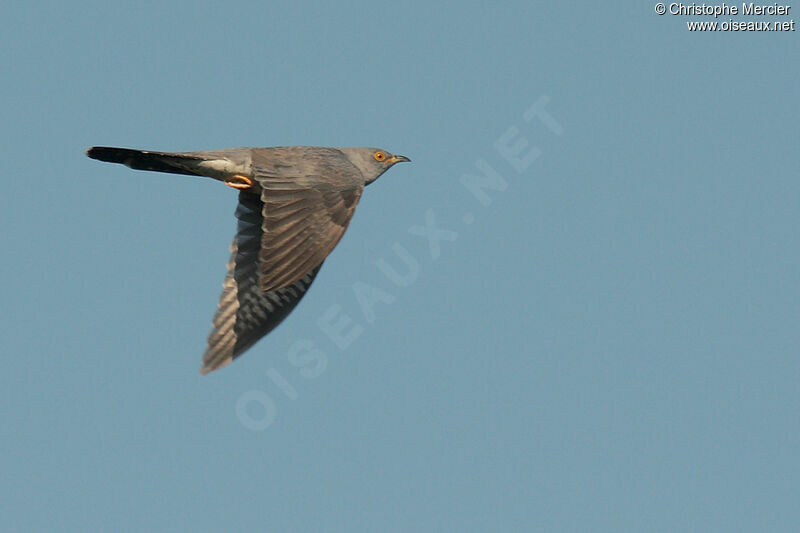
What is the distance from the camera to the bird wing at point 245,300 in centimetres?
1329

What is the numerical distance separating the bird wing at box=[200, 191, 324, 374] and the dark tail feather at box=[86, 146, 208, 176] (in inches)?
47.6

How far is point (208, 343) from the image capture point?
1328 cm

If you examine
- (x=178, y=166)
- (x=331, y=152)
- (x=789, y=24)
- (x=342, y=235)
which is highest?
(x=178, y=166)

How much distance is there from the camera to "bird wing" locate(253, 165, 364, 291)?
1116cm

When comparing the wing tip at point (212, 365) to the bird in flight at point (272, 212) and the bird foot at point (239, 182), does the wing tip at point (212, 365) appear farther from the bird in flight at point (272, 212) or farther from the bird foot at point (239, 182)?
the bird foot at point (239, 182)

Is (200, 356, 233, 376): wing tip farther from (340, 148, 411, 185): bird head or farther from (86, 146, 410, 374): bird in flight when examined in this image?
(340, 148, 411, 185): bird head

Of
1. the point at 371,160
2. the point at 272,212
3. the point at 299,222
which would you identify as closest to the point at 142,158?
the point at 272,212

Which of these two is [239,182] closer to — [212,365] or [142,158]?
[142,158]

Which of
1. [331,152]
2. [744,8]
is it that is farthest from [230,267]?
[744,8]

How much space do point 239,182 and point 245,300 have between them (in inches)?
52.7

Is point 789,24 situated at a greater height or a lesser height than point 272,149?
lesser

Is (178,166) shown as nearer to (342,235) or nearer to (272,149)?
(272,149)

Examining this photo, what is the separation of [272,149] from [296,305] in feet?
5.67

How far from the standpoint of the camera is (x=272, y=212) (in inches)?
453
